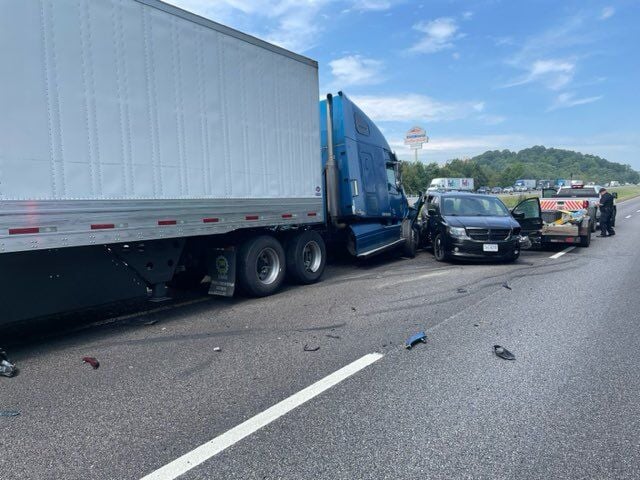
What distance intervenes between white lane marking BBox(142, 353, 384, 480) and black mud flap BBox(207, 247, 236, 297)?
3155 mm

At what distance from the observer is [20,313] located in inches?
187

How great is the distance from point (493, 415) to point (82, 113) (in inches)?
187

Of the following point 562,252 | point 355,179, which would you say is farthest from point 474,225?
point 562,252

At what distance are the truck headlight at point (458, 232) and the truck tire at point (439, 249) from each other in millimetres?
385

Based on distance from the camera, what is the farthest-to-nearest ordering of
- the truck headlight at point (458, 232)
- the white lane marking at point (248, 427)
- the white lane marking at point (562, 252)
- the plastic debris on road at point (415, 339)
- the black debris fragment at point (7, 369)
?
the white lane marking at point (562, 252), the truck headlight at point (458, 232), the plastic debris on road at point (415, 339), the black debris fragment at point (7, 369), the white lane marking at point (248, 427)

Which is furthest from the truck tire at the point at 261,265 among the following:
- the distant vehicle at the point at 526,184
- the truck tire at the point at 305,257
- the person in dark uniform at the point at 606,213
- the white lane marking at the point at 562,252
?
the distant vehicle at the point at 526,184

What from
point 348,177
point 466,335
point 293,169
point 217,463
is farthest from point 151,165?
point 348,177

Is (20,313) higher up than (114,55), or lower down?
lower down

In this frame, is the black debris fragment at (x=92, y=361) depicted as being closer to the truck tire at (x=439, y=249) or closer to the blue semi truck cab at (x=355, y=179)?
the blue semi truck cab at (x=355, y=179)

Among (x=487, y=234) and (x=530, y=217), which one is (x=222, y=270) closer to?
(x=487, y=234)

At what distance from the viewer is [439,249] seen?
11070mm

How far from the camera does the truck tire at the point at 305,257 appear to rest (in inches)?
322

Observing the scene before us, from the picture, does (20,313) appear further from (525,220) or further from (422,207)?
(525,220)

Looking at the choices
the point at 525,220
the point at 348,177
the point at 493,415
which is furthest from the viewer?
the point at 525,220
